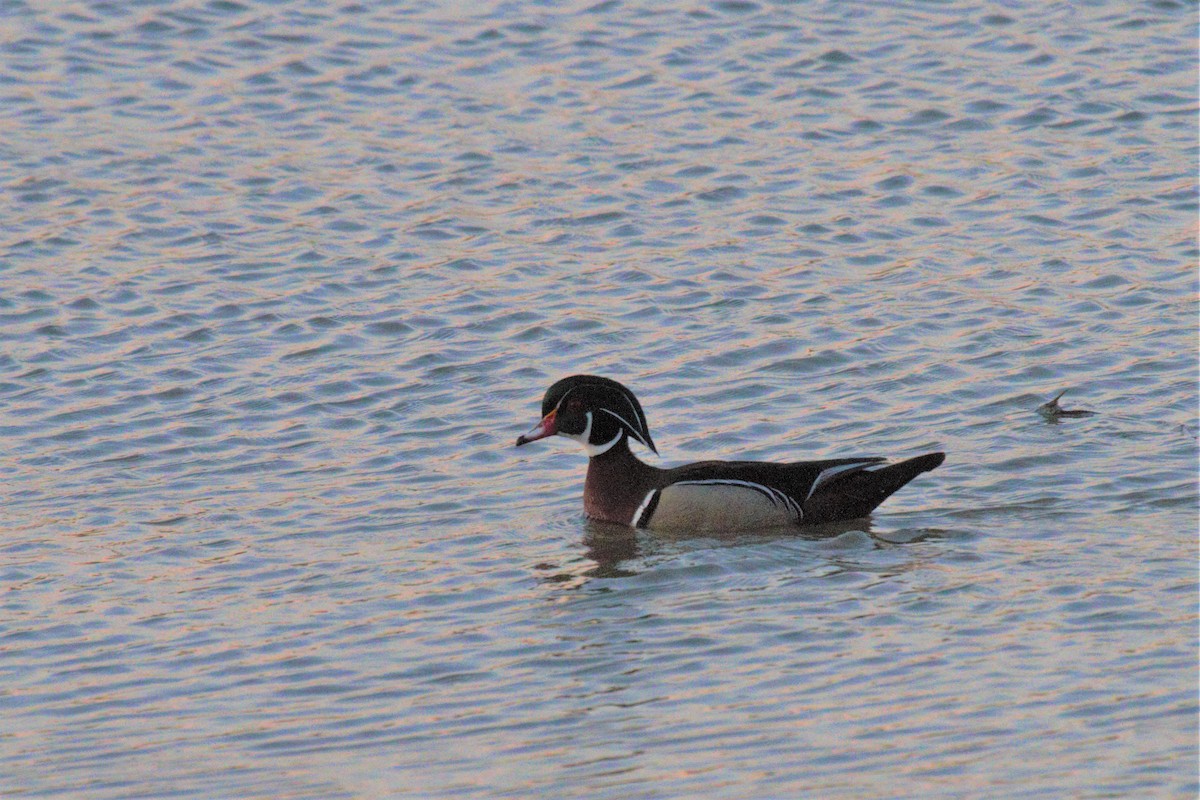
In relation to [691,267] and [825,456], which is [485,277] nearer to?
[691,267]

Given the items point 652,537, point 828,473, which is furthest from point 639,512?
point 828,473

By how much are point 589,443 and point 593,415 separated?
17 centimetres

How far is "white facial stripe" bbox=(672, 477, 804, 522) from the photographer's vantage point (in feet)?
36.5

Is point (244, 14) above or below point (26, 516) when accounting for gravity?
above

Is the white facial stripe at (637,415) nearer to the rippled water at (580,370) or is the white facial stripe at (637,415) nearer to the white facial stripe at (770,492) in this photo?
the rippled water at (580,370)

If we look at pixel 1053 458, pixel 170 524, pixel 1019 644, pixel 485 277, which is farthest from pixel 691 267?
pixel 1019 644

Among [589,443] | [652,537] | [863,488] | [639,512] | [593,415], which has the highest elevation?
[593,415]

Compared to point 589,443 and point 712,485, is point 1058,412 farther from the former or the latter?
point 589,443

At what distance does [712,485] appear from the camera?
11.2 m

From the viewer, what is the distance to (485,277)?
15297mm

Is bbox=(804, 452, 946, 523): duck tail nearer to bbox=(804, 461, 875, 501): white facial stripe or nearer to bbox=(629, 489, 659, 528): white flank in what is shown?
bbox=(804, 461, 875, 501): white facial stripe

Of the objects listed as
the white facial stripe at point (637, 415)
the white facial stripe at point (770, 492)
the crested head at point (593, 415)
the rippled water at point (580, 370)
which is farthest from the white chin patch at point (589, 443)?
the white facial stripe at point (770, 492)

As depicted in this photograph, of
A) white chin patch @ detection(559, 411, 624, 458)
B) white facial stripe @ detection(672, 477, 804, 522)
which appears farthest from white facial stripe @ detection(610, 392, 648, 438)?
white facial stripe @ detection(672, 477, 804, 522)

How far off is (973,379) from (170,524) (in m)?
5.28
